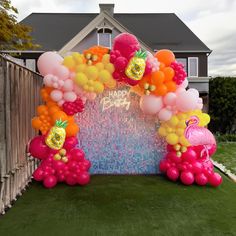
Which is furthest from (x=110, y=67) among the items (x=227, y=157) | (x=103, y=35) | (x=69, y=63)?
(x=103, y=35)

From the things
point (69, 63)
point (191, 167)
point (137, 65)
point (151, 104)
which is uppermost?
point (69, 63)

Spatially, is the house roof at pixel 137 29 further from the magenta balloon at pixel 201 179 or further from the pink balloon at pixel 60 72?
the magenta balloon at pixel 201 179

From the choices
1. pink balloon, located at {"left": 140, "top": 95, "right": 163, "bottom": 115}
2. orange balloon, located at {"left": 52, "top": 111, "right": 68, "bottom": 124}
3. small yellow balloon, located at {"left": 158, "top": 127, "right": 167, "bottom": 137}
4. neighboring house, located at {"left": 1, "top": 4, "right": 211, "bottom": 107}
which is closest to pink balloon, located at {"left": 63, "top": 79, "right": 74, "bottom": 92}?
Result: orange balloon, located at {"left": 52, "top": 111, "right": 68, "bottom": 124}

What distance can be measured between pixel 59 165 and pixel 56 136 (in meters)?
0.67

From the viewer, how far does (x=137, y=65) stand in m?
5.59

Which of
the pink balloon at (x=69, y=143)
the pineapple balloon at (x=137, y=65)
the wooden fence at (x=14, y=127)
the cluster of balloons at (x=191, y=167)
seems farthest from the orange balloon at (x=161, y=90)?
the wooden fence at (x=14, y=127)

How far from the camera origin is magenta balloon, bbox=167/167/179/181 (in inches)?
246

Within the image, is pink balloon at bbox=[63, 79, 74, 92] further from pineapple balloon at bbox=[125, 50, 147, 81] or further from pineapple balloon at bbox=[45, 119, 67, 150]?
pineapple balloon at bbox=[125, 50, 147, 81]

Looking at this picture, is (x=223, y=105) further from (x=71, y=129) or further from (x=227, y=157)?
(x=71, y=129)

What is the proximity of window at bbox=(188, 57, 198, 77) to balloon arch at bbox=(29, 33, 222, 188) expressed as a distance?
12693 millimetres

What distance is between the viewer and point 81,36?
16984 mm

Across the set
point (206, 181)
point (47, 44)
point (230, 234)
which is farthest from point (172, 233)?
point (47, 44)

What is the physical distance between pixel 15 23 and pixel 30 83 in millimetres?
8524

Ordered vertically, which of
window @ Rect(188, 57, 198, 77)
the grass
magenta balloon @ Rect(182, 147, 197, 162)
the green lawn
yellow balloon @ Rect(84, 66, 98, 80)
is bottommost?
the grass
